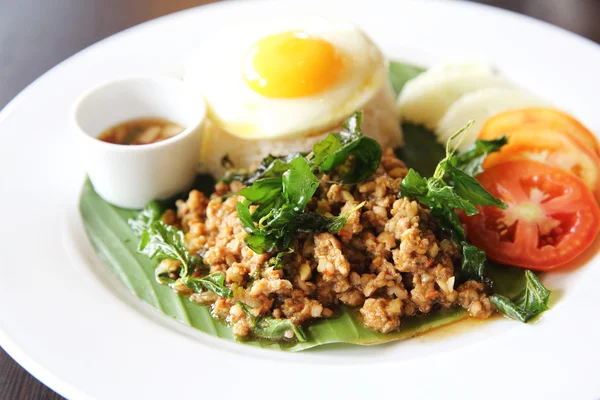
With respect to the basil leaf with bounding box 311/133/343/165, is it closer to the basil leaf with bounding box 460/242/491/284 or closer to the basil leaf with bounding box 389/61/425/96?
the basil leaf with bounding box 460/242/491/284

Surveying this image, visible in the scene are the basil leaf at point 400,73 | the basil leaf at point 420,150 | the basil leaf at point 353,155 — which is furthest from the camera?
the basil leaf at point 400,73

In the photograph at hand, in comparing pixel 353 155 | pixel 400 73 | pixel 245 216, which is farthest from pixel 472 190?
pixel 400 73

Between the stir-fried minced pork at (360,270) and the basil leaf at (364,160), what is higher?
the basil leaf at (364,160)

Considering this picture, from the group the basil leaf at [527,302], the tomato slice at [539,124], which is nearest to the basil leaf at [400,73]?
the tomato slice at [539,124]

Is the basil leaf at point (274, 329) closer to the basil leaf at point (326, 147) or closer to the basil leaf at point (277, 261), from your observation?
the basil leaf at point (277, 261)

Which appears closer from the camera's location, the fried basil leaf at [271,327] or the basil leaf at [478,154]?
the fried basil leaf at [271,327]

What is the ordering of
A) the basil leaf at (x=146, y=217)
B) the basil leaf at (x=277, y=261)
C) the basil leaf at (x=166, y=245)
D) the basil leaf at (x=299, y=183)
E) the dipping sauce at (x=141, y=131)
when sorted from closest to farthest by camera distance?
the basil leaf at (x=299, y=183), the basil leaf at (x=277, y=261), the basil leaf at (x=166, y=245), the basil leaf at (x=146, y=217), the dipping sauce at (x=141, y=131)

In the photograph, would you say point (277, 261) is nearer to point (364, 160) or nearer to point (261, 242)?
point (261, 242)

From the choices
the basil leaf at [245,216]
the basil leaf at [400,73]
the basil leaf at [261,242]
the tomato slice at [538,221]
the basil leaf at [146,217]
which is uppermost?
the basil leaf at [245,216]
